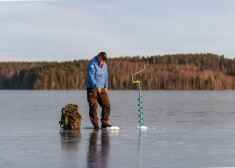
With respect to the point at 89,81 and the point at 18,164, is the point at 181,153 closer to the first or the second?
the point at 18,164

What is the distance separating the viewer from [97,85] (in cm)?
2119

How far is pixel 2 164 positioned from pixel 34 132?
26.5 ft

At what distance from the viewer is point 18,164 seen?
11.9 meters

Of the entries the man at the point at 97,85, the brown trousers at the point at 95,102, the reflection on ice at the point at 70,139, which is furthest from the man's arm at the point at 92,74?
the reflection on ice at the point at 70,139

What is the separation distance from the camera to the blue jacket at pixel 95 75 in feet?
69.0

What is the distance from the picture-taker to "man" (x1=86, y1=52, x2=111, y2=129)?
69.1 ft

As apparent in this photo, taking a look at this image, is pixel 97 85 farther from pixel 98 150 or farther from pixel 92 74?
pixel 98 150

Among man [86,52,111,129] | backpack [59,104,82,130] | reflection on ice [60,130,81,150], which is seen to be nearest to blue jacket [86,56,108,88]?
man [86,52,111,129]

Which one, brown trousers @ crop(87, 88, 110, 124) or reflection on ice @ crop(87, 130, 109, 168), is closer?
reflection on ice @ crop(87, 130, 109, 168)

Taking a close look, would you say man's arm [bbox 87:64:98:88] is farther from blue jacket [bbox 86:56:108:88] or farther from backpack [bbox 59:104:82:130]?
backpack [bbox 59:104:82:130]

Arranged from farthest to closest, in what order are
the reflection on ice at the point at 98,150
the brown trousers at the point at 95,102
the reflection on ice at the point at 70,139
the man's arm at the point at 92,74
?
the brown trousers at the point at 95,102
the man's arm at the point at 92,74
the reflection on ice at the point at 70,139
the reflection on ice at the point at 98,150

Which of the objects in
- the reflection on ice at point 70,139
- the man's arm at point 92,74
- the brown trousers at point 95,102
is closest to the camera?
the reflection on ice at point 70,139

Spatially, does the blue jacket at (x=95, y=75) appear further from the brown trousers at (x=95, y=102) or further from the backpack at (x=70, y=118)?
the backpack at (x=70, y=118)

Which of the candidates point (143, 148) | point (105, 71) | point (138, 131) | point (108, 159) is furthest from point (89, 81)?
point (108, 159)
